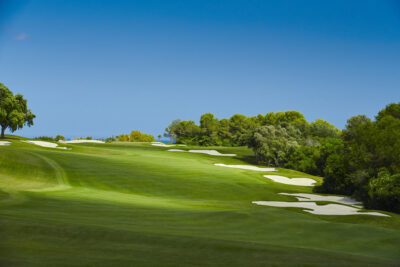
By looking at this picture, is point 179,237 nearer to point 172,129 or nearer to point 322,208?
point 322,208

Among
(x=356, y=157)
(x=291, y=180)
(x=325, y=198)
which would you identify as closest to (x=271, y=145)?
(x=291, y=180)

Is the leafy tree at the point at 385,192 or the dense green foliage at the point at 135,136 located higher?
the dense green foliage at the point at 135,136

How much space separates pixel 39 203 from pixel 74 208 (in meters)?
1.75

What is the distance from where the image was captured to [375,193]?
1054 inches

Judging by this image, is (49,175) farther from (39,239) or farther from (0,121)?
(0,121)

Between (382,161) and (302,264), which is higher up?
(382,161)

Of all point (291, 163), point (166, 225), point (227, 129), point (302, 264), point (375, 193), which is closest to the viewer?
point (302, 264)

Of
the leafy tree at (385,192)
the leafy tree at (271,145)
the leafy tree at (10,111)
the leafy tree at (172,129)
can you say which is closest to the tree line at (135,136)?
the leafy tree at (172,129)

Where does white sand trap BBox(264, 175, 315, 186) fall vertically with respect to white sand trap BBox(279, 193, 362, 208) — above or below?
above

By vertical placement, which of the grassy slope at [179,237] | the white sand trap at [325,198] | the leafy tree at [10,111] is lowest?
the white sand trap at [325,198]

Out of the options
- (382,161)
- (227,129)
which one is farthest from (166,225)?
(227,129)

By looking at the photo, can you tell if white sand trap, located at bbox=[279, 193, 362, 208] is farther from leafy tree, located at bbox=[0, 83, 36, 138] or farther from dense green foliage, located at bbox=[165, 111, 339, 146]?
dense green foliage, located at bbox=[165, 111, 339, 146]

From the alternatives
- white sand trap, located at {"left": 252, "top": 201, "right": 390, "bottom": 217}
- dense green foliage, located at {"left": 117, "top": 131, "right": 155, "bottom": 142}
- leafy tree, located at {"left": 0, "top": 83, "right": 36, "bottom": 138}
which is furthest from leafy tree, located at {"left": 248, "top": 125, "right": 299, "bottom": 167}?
dense green foliage, located at {"left": 117, "top": 131, "right": 155, "bottom": 142}

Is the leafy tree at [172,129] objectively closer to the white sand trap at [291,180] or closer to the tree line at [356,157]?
the tree line at [356,157]
